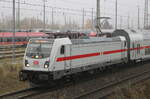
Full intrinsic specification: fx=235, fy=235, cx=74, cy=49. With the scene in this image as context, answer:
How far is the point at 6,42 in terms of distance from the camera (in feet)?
123

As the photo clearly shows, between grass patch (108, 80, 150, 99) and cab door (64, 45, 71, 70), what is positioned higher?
cab door (64, 45, 71, 70)

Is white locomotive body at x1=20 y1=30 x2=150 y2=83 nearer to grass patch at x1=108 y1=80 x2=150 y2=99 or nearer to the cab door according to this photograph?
the cab door

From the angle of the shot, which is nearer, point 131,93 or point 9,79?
point 131,93

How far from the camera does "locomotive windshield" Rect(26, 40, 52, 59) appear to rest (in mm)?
11992

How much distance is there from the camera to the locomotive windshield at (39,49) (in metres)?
12.0

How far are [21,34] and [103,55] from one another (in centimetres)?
2748

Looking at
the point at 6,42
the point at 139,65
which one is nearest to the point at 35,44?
the point at 139,65

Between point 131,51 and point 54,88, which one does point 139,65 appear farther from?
point 54,88

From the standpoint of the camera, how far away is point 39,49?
40.2 ft

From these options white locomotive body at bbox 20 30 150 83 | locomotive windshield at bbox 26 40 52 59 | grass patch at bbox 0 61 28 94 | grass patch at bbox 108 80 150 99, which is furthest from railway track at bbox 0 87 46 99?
grass patch at bbox 108 80 150 99

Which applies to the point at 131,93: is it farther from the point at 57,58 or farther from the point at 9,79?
the point at 9,79

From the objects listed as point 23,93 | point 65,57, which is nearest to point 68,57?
point 65,57

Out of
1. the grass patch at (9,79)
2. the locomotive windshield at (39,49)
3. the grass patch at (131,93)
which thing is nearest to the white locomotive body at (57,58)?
the locomotive windshield at (39,49)

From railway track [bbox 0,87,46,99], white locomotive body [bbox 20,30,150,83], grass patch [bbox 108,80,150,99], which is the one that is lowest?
railway track [bbox 0,87,46,99]
